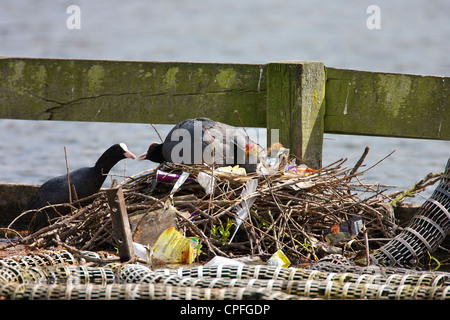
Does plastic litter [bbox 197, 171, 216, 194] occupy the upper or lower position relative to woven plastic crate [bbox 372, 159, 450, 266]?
upper

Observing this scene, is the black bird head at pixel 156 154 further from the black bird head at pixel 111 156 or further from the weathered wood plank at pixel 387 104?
the weathered wood plank at pixel 387 104

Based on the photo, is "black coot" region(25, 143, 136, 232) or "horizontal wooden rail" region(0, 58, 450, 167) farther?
"horizontal wooden rail" region(0, 58, 450, 167)

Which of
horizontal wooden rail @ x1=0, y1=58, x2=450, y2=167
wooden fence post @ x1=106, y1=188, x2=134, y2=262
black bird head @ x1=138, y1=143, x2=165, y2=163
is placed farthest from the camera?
black bird head @ x1=138, y1=143, x2=165, y2=163

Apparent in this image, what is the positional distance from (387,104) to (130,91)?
157 cm

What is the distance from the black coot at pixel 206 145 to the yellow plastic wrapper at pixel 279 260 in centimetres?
69

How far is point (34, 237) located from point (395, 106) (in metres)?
2.15

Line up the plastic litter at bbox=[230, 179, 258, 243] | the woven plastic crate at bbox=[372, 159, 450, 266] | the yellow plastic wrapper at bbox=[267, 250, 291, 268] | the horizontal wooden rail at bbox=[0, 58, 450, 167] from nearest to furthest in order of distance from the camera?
1. the yellow plastic wrapper at bbox=[267, 250, 291, 268]
2. the woven plastic crate at bbox=[372, 159, 450, 266]
3. the plastic litter at bbox=[230, 179, 258, 243]
4. the horizontal wooden rail at bbox=[0, 58, 450, 167]

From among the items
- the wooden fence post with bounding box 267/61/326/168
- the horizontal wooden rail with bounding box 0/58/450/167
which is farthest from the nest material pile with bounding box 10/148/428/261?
the horizontal wooden rail with bounding box 0/58/450/167

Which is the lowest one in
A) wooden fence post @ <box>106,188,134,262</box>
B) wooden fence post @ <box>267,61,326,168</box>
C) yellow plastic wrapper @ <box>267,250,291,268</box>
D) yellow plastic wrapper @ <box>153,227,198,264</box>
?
yellow plastic wrapper @ <box>267,250,291,268</box>

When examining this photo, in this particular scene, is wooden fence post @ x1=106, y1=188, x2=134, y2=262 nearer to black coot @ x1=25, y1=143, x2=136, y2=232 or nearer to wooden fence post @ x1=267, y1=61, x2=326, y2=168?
black coot @ x1=25, y1=143, x2=136, y2=232

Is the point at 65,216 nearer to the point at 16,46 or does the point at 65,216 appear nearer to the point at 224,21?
the point at 16,46

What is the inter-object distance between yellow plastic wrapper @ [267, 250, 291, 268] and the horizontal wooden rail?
96cm

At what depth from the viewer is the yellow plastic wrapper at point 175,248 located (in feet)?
10.4

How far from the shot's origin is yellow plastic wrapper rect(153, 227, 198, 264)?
318cm
